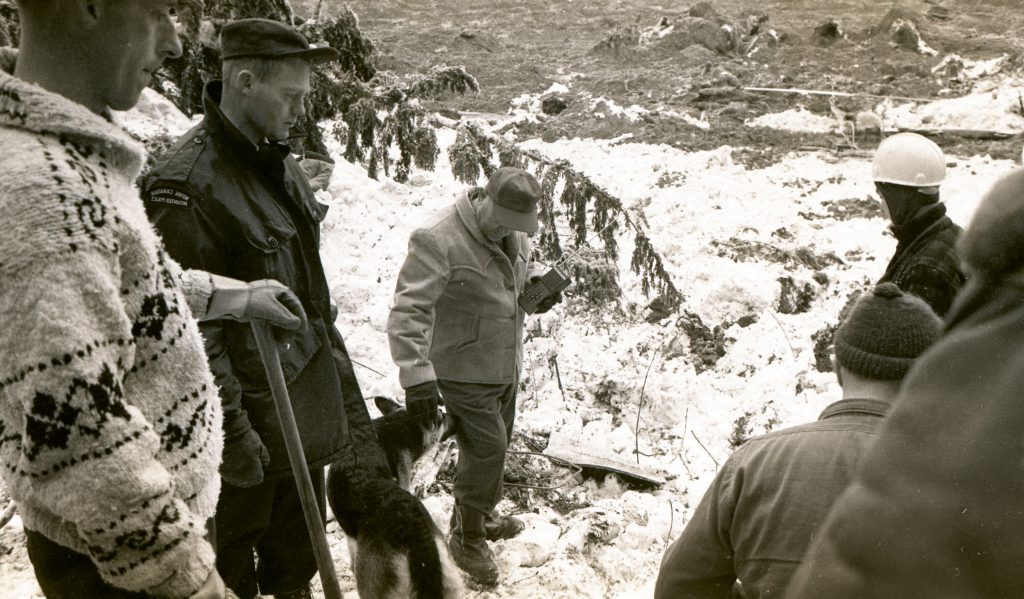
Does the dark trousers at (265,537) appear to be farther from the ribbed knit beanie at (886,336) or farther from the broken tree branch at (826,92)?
the broken tree branch at (826,92)

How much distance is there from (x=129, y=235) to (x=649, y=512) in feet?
10.7

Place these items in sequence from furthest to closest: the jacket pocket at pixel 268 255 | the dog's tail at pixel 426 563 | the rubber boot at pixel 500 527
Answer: the rubber boot at pixel 500 527, the dog's tail at pixel 426 563, the jacket pocket at pixel 268 255

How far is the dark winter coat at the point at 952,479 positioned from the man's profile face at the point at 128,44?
4.47 ft

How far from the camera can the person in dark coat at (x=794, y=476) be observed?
5.24ft

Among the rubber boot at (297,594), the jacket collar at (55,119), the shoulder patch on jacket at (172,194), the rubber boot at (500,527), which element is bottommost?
the rubber boot at (500,527)

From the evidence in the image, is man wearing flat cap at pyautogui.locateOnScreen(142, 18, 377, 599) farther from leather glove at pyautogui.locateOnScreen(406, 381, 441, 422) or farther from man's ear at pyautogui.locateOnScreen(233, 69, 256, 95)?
leather glove at pyautogui.locateOnScreen(406, 381, 441, 422)

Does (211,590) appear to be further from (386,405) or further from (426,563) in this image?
(386,405)

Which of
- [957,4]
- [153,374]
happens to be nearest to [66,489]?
[153,374]

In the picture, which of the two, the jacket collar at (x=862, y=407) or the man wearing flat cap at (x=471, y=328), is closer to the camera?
the jacket collar at (x=862, y=407)

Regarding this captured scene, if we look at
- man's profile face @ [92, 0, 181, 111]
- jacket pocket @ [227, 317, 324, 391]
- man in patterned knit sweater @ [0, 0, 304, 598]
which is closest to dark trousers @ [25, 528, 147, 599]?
man in patterned knit sweater @ [0, 0, 304, 598]

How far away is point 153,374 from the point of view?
1.32m

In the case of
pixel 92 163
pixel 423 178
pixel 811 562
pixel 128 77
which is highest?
pixel 128 77

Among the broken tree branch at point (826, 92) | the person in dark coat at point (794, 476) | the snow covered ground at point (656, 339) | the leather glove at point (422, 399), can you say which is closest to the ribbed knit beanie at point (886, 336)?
the person in dark coat at point (794, 476)

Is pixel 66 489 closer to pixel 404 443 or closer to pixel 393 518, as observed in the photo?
pixel 393 518
